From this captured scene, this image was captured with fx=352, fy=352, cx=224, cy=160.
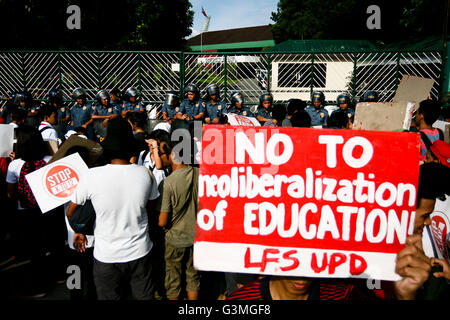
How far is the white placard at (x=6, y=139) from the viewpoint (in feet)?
13.1

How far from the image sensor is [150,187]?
9.48 feet

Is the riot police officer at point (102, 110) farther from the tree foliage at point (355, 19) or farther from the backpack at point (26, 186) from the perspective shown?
the tree foliage at point (355, 19)

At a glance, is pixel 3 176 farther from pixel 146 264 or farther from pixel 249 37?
pixel 249 37

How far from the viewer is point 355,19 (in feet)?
102

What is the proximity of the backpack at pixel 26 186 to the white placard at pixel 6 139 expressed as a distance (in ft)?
1.96

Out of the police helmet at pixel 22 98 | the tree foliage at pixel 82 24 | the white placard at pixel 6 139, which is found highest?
the tree foliage at pixel 82 24

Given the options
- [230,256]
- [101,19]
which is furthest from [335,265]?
[101,19]

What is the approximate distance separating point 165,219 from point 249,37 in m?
71.9

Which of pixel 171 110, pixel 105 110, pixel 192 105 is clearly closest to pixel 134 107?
pixel 105 110

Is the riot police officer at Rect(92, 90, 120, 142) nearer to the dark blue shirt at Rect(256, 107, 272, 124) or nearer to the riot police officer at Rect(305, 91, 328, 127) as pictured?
the dark blue shirt at Rect(256, 107, 272, 124)

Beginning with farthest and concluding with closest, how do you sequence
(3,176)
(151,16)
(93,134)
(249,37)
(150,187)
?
(249,37), (151,16), (93,134), (3,176), (150,187)

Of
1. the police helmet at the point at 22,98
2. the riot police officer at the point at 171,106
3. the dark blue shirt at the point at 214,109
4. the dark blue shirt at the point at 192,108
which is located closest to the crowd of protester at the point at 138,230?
the police helmet at the point at 22,98

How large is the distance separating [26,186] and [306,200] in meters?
3.08

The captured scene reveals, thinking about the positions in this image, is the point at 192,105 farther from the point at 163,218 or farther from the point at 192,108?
the point at 163,218
